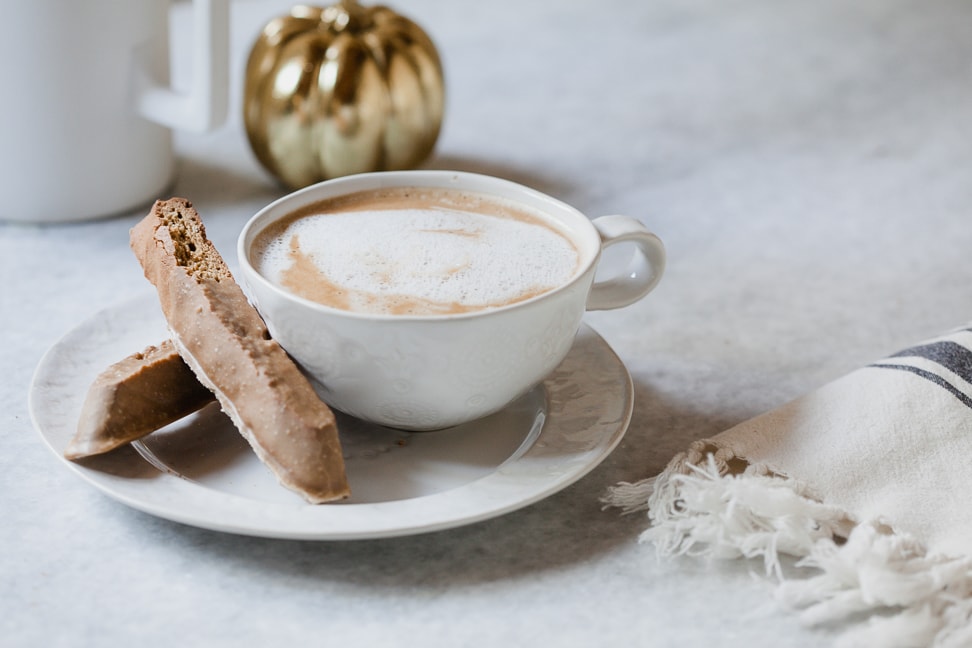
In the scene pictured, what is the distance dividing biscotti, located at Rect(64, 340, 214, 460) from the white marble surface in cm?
7

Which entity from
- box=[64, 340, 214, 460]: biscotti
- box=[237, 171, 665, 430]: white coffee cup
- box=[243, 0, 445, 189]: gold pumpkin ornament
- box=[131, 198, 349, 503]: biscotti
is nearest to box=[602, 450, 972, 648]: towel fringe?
box=[237, 171, 665, 430]: white coffee cup

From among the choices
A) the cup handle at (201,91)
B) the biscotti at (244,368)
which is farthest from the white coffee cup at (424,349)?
the cup handle at (201,91)

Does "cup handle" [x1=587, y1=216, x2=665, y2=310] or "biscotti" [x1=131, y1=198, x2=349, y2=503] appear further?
"cup handle" [x1=587, y1=216, x2=665, y2=310]

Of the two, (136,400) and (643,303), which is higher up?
(136,400)

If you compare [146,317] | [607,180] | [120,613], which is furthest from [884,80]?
[120,613]

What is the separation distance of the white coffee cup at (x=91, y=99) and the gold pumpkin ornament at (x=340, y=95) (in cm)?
10

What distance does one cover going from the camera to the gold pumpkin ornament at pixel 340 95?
1524mm

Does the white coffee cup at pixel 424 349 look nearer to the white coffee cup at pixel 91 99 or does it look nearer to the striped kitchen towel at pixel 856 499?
the striped kitchen towel at pixel 856 499

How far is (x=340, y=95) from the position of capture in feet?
4.98

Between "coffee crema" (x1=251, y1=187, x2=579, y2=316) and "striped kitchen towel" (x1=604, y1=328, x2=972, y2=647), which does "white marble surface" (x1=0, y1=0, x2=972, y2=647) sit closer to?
"striped kitchen towel" (x1=604, y1=328, x2=972, y2=647)

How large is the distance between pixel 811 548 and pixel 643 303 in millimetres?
575

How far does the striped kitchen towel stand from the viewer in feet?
2.62

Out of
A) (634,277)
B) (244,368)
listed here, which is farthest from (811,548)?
(244,368)

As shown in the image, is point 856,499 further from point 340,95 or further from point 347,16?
point 347,16
